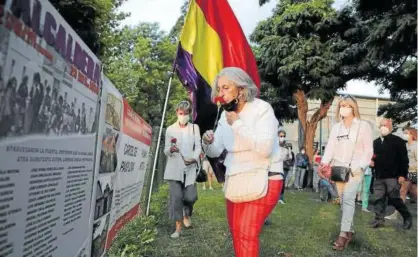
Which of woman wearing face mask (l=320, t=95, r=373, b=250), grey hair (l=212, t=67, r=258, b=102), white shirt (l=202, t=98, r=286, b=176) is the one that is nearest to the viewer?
white shirt (l=202, t=98, r=286, b=176)

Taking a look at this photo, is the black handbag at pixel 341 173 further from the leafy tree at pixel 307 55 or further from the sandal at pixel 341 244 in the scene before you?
the leafy tree at pixel 307 55

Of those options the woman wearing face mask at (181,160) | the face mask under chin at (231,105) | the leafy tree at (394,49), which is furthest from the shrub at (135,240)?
the leafy tree at (394,49)

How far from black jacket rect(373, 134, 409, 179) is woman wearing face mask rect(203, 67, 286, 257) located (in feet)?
15.9

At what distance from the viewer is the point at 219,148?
3.88 meters

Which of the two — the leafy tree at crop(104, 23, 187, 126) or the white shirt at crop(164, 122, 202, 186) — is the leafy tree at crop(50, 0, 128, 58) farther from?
the leafy tree at crop(104, 23, 187, 126)

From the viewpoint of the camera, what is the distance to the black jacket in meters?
7.90

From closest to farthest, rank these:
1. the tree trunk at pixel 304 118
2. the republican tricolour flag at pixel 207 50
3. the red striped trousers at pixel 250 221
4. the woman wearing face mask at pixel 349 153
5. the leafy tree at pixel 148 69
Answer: the red striped trousers at pixel 250 221 → the republican tricolour flag at pixel 207 50 → the woman wearing face mask at pixel 349 153 → the tree trunk at pixel 304 118 → the leafy tree at pixel 148 69

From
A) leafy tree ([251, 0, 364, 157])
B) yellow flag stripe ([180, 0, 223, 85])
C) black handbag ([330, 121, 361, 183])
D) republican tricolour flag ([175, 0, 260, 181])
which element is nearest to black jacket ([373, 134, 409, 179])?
black handbag ([330, 121, 361, 183])

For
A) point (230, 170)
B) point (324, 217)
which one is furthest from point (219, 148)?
point (324, 217)

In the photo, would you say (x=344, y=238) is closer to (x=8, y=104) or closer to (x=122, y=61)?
(x=8, y=104)

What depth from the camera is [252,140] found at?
3416 millimetres

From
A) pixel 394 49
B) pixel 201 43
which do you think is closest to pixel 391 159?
pixel 201 43

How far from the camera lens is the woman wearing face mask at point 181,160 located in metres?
6.87

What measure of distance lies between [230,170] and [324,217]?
623 cm
